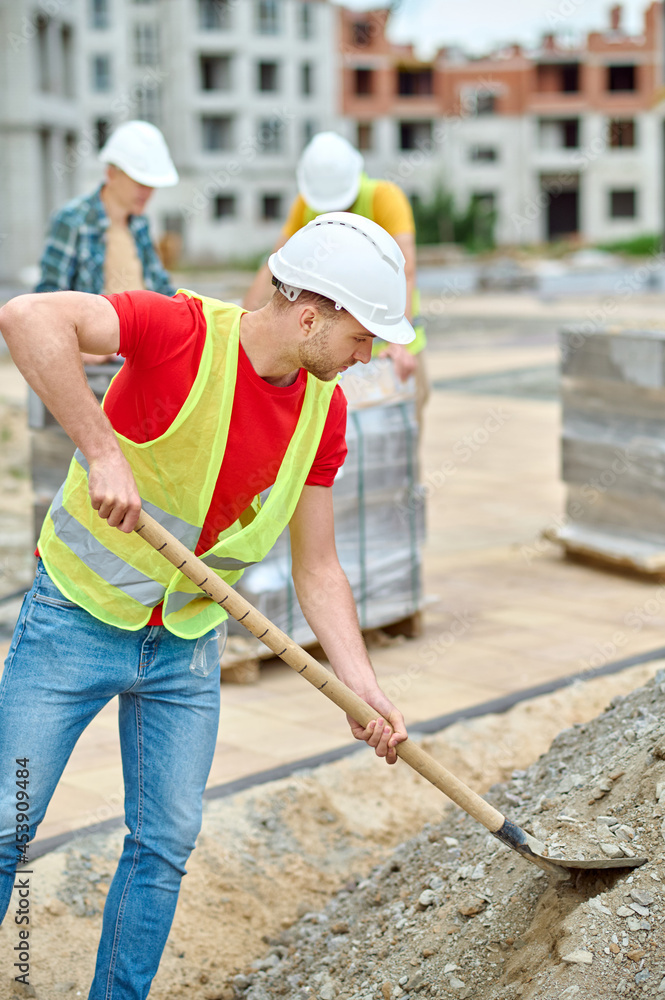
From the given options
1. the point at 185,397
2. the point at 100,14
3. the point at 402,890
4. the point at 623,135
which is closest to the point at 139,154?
the point at 185,397

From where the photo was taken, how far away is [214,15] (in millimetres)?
51469

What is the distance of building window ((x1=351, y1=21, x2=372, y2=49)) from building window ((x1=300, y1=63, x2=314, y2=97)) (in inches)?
93.0

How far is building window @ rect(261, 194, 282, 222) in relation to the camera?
5247cm

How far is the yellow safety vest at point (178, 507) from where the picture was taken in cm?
241

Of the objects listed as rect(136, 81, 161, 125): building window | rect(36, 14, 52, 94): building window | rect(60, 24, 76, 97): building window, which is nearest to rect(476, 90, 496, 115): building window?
rect(136, 81, 161, 125): building window

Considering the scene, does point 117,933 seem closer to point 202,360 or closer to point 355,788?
point 202,360

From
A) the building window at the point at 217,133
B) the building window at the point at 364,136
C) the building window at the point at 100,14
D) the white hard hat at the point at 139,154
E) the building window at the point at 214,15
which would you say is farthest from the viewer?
the building window at the point at 364,136

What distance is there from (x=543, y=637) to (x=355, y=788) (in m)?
1.78

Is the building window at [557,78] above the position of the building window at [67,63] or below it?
above

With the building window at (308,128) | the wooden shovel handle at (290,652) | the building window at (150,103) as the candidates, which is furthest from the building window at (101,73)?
the wooden shovel handle at (290,652)

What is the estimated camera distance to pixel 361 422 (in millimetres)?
5211

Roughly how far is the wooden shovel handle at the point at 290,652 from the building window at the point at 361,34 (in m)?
54.7

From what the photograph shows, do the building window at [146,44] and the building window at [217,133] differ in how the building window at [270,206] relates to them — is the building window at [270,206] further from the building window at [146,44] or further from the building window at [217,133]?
the building window at [146,44]

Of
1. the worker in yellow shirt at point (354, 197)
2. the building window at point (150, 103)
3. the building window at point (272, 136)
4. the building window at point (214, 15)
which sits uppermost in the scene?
the building window at point (214, 15)
